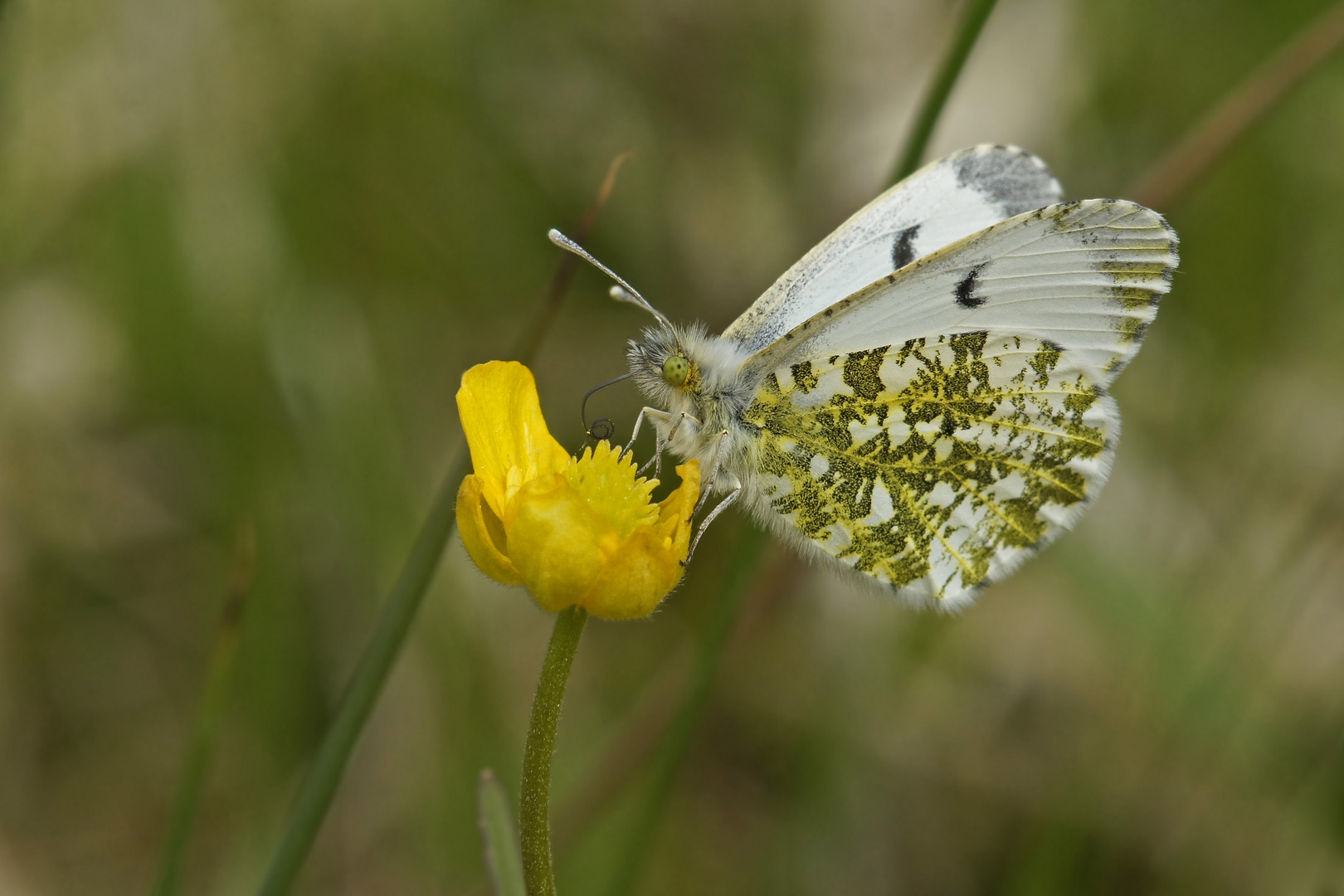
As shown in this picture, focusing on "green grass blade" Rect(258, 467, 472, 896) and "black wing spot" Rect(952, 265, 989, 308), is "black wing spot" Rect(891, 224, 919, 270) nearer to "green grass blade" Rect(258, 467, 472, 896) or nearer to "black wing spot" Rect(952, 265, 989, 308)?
"black wing spot" Rect(952, 265, 989, 308)

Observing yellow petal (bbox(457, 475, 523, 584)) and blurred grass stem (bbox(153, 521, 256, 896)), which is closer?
yellow petal (bbox(457, 475, 523, 584))

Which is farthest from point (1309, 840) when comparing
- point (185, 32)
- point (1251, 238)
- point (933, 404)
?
point (185, 32)

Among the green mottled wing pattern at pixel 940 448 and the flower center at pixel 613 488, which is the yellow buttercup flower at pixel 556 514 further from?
the green mottled wing pattern at pixel 940 448

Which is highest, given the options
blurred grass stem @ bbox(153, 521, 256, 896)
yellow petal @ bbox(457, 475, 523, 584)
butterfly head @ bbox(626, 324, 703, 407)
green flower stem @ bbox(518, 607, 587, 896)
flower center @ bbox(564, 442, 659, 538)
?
butterfly head @ bbox(626, 324, 703, 407)

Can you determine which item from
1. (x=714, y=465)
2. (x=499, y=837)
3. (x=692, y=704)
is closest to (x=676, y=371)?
(x=714, y=465)

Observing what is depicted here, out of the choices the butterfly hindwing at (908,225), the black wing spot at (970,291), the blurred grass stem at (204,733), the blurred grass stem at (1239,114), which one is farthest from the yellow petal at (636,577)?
the blurred grass stem at (1239,114)

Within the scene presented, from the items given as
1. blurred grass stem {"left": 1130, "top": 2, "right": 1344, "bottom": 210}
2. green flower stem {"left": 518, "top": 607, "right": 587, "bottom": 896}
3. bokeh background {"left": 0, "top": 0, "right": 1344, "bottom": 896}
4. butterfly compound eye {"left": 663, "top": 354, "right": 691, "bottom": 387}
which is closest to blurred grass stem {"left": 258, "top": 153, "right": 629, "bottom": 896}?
green flower stem {"left": 518, "top": 607, "right": 587, "bottom": 896}

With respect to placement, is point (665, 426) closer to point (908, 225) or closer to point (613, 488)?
point (613, 488)
